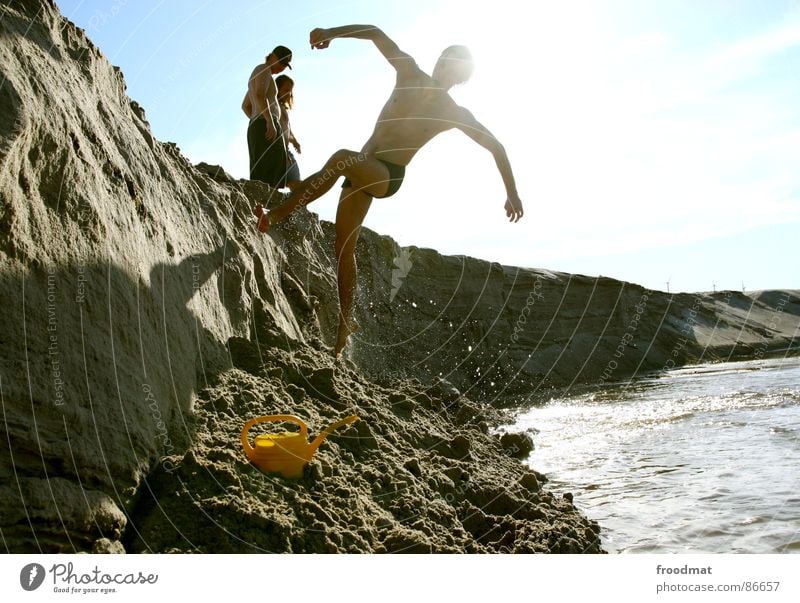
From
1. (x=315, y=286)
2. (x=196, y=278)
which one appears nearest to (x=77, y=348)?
(x=196, y=278)

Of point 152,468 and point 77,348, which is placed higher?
point 77,348

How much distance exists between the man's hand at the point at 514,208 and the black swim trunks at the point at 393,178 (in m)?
0.80

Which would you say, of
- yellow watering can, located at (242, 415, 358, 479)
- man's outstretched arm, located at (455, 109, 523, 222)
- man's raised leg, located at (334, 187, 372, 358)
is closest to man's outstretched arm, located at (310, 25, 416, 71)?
man's outstretched arm, located at (455, 109, 523, 222)

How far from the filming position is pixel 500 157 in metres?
4.34

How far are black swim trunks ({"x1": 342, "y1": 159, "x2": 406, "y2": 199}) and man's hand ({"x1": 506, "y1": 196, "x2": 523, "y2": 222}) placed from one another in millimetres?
803

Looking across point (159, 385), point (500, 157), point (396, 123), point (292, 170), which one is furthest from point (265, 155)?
point (159, 385)

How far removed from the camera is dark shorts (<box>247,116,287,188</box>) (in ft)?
24.2

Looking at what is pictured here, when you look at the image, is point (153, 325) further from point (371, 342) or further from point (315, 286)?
point (371, 342)

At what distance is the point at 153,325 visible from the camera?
360 cm

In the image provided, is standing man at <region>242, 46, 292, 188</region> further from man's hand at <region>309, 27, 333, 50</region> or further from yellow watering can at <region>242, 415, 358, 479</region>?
yellow watering can at <region>242, 415, 358, 479</region>

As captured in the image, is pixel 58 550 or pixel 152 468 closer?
pixel 58 550

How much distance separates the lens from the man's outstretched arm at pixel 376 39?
450cm

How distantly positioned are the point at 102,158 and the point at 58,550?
216 cm
